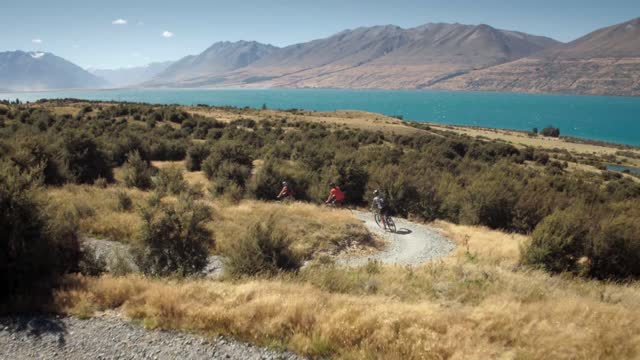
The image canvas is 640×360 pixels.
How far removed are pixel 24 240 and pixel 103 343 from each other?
2972 mm

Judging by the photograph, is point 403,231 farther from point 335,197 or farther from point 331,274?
point 331,274

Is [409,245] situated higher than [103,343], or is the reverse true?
[103,343]

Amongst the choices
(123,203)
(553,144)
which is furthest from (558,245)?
(553,144)

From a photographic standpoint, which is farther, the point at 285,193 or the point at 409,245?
the point at 285,193

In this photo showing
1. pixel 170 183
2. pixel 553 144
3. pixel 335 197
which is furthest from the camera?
pixel 553 144

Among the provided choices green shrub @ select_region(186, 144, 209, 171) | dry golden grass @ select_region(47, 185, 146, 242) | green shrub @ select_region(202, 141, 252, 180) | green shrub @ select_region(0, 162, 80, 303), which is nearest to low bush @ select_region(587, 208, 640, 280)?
dry golden grass @ select_region(47, 185, 146, 242)

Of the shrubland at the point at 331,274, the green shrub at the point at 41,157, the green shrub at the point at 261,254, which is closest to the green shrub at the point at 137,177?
the shrubland at the point at 331,274

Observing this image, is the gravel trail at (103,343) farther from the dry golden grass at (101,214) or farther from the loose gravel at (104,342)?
the dry golden grass at (101,214)

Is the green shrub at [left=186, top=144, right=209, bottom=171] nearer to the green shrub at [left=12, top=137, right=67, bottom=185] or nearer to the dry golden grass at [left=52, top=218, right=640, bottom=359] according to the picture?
the green shrub at [left=12, top=137, right=67, bottom=185]

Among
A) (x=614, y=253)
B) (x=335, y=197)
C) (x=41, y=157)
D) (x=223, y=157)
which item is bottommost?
(x=614, y=253)

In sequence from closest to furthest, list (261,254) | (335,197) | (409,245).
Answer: (261,254) < (409,245) < (335,197)

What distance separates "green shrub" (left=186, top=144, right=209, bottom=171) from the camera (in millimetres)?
28547

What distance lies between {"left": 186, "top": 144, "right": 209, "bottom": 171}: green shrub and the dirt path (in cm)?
1503

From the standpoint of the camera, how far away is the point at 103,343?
5.66 m
